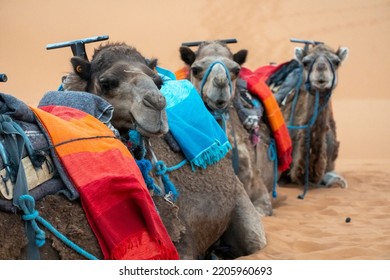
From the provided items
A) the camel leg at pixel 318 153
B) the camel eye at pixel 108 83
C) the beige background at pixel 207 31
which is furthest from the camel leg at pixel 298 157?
the beige background at pixel 207 31

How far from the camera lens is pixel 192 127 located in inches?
186

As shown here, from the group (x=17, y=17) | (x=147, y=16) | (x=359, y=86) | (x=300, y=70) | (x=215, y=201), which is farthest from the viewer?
(x=147, y=16)

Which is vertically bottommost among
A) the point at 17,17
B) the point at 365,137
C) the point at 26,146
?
the point at 365,137

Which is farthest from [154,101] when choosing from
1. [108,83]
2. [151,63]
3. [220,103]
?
[220,103]

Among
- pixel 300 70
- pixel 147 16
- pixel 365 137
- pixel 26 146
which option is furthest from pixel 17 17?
pixel 26 146

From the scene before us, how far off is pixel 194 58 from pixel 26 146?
3895 mm

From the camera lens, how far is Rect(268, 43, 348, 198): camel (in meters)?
8.48

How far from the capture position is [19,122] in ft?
10.2

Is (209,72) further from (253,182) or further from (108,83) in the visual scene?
(108,83)

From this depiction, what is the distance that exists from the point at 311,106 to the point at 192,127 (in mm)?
Result: 4269

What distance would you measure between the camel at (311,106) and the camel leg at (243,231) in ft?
11.8

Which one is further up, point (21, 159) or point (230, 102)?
point (21, 159)

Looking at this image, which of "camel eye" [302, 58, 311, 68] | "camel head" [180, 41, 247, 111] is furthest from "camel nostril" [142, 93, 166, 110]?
"camel eye" [302, 58, 311, 68]
